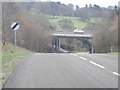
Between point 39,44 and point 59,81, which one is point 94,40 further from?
point 59,81

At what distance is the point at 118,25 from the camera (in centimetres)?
6000

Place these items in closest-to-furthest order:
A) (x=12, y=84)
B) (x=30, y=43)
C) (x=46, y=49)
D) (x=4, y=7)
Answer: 1. (x=12, y=84)
2. (x=4, y=7)
3. (x=30, y=43)
4. (x=46, y=49)

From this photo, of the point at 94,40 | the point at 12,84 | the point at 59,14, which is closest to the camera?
the point at 12,84

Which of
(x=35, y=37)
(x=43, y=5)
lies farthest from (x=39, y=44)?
(x=43, y=5)

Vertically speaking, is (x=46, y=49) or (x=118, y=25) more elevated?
(x=118, y=25)

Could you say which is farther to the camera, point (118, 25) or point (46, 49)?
point (46, 49)

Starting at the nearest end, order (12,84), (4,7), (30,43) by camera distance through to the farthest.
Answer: (12,84)
(4,7)
(30,43)

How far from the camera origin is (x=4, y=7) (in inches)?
1603

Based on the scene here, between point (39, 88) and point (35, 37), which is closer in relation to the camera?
point (39, 88)

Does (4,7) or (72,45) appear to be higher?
(4,7)

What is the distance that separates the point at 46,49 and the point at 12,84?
6624cm

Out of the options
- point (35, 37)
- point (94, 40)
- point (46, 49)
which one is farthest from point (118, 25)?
point (46, 49)

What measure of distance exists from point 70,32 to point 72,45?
8359 millimetres

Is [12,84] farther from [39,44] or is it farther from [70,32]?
[70,32]
